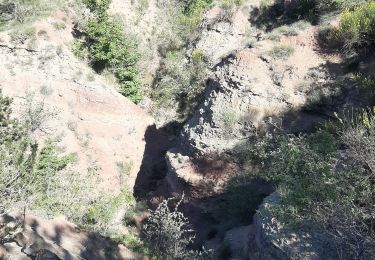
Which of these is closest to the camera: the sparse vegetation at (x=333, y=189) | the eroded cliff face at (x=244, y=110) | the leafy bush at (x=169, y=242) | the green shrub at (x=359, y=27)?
the sparse vegetation at (x=333, y=189)

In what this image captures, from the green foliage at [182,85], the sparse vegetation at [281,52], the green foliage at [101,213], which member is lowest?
the green foliage at [101,213]

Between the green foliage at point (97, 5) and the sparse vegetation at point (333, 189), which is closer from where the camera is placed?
the sparse vegetation at point (333, 189)

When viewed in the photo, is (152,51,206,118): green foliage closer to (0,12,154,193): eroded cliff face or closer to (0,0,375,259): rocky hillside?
(0,0,375,259): rocky hillside

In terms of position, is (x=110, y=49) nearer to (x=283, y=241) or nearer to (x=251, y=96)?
(x=251, y=96)

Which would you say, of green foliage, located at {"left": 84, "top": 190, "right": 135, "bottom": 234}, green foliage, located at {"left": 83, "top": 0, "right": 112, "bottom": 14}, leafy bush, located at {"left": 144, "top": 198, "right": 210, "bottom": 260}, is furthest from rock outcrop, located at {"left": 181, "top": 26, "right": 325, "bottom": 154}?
green foliage, located at {"left": 83, "top": 0, "right": 112, "bottom": 14}

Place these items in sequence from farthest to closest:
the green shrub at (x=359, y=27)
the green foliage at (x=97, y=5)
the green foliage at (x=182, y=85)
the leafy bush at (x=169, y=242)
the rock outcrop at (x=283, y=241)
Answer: the green foliage at (x=97, y=5) < the green foliage at (x=182, y=85) < the green shrub at (x=359, y=27) < the leafy bush at (x=169, y=242) < the rock outcrop at (x=283, y=241)

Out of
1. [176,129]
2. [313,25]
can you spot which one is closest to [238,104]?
[313,25]

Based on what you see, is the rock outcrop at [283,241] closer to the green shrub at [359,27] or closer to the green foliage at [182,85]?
the green shrub at [359,27]

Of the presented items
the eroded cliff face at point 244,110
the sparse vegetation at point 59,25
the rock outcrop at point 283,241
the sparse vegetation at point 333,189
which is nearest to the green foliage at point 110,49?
the sparse vegetation at point 59,25
